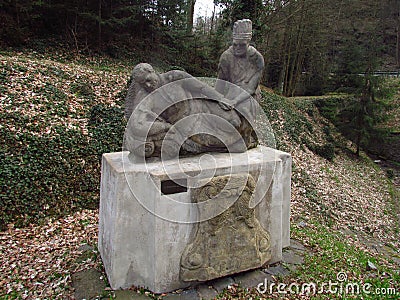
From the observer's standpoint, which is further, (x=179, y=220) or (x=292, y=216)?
(x=292, y=216)

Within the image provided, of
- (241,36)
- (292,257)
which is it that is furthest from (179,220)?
(241,36)

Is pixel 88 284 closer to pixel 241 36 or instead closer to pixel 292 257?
pixel 292 257

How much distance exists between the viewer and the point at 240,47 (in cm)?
457

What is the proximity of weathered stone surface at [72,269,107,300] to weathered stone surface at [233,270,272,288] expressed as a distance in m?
1.75

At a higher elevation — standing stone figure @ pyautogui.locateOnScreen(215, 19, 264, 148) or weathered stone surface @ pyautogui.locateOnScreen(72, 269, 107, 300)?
standing stone figure @ pyautogui.locateOnScreen(215, 19, 264, 148)

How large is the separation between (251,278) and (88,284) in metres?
2.15

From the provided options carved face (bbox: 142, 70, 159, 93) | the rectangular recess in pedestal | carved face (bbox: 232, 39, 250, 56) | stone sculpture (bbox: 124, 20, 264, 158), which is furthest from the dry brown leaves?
carved face (bbox: 232, 39, 250, 56)

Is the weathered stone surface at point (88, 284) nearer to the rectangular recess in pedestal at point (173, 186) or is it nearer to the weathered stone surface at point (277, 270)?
the rectangular recess in pedestal at point (173, 186)

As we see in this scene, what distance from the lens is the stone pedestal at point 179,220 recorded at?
3789 mm

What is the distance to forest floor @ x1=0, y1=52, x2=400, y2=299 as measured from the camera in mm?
4602

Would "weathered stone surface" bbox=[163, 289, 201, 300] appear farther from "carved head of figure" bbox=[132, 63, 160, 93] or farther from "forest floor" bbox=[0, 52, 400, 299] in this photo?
"carved head of figure" bbox=[132, 63, 160, 93]

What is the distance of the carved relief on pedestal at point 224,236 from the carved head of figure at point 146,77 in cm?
145

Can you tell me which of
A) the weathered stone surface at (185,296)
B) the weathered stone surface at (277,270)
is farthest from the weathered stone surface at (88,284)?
the weathered stone surface at (277,270)

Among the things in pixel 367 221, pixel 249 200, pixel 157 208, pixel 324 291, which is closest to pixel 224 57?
pixel 249 200
